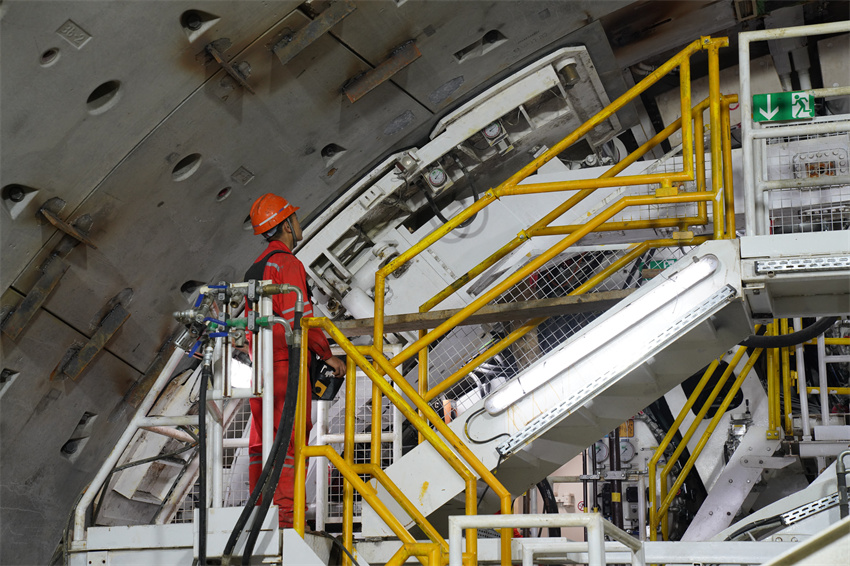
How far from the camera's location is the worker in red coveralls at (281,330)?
5062 mm

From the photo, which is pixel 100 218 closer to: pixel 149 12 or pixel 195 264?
pixel 195 264

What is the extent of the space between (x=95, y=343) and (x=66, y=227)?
102cm

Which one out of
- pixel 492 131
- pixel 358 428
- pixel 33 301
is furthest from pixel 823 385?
pixel 33 301

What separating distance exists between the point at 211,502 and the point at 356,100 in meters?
3.51

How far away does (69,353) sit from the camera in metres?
6.43

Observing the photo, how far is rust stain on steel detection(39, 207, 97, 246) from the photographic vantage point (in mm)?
5750

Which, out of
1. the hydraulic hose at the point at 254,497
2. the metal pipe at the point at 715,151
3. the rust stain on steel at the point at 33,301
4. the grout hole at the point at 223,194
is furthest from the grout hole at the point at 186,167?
the metal pipe at the point at 715,151

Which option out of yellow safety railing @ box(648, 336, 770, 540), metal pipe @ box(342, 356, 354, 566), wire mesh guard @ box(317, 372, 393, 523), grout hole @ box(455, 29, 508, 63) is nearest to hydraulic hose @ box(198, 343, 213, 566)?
metal pipe @ box(342, 356, 354, 566)

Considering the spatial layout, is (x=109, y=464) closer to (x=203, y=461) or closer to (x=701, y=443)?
(x=203, y=461)

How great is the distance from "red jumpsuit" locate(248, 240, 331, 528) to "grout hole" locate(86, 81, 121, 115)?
4.57 ft

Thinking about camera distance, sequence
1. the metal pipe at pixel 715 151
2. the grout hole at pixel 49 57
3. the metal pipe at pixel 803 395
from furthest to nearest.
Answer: the metal pipe at pixel 803 395
the metal pipe at pixel 715 151
the grout hole at pixel 49 57

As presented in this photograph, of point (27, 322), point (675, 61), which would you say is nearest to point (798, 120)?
point (675, 61)

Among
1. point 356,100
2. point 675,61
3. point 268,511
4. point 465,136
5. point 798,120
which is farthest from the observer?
point 465,136

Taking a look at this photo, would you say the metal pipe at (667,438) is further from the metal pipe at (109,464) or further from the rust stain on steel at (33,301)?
the rust stain on steel at (33,301)
